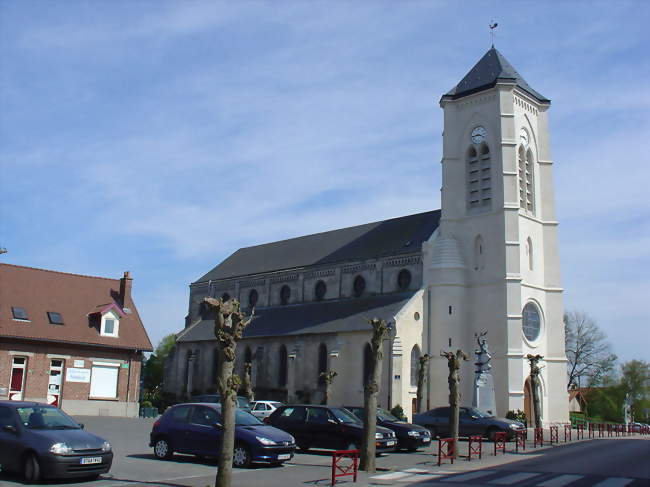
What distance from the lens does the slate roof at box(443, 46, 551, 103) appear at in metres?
42.0

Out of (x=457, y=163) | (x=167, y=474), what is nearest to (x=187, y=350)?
(x=457, y=163)

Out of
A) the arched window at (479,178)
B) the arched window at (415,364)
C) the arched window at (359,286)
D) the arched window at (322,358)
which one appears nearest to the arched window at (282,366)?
the arched window at (322,358)

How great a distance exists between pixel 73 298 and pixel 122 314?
2.74 metres

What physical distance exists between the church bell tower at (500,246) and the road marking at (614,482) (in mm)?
21247

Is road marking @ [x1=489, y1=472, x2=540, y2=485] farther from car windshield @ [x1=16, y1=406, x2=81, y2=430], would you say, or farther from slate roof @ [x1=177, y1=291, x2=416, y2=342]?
slate roof @ [x1=177, y1=291, x2=416, y2=342]

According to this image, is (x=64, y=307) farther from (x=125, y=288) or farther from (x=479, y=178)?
(x=479, y=178)

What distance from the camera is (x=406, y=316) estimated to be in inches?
1508

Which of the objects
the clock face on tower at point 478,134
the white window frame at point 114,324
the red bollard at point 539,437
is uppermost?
the clock face on tower at point 478,134

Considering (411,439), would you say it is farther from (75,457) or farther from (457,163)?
(457,163)

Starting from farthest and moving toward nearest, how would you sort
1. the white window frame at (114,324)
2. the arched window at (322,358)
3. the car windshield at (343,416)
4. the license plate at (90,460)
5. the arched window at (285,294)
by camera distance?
the arched window at (285,294)
the arched window at (322,358)
the white window frame at (114,324)
the car windshield at (343,416)
the license plate at (90,460)

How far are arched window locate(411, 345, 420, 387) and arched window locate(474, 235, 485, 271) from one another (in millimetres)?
6261

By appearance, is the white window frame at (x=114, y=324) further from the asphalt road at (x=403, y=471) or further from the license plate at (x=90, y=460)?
the license plate at (x=90, y=460)

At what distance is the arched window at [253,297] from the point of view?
51.8 meters

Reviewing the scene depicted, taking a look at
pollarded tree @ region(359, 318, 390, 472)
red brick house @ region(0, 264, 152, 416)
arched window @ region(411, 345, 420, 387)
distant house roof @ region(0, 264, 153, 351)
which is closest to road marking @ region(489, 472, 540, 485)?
pollarded tree @ region(359, 318, 390, 472)
